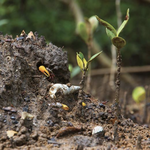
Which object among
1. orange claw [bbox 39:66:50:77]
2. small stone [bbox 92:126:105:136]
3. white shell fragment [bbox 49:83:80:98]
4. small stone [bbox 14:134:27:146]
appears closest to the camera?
small stone [bbox 14:134:27:146]

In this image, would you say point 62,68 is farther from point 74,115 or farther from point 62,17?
point 62,17

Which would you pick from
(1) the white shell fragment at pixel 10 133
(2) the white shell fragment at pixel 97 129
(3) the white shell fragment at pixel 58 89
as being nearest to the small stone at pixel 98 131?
(2) the white shell fragment at pixel 97 129

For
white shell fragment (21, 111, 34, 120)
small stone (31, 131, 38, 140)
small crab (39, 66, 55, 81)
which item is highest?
small crab (39, 66, 55, 81)

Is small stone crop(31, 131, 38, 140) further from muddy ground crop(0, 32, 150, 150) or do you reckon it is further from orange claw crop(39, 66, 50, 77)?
orange claw crop(39, 66, 50, 77)

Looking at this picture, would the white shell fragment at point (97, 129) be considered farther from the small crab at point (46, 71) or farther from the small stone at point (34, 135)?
the small crab at point (46, 71)

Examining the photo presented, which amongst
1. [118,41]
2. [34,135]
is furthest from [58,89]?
[118,41]

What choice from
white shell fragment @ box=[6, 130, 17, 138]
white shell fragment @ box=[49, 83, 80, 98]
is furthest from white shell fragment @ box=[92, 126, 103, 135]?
white shell fragment @ box=[6, 130, 17, 138]

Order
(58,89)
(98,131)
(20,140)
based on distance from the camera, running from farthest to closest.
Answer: (58,89) → (98,131) → (20,140)

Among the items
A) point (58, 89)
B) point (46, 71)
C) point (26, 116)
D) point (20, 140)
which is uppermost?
point (46, 71)

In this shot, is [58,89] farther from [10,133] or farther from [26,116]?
[10,133]

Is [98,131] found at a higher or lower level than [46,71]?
lower
